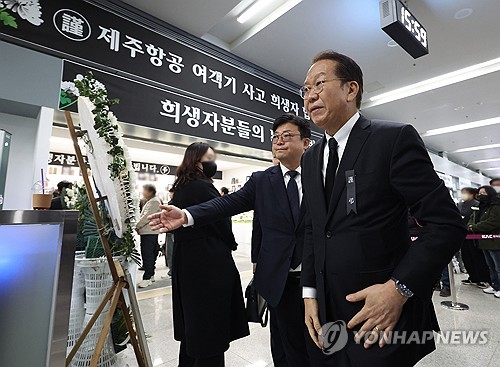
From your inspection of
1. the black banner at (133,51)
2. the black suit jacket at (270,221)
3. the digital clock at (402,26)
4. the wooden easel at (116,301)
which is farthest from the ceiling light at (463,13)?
the wooden easel at (116,301)

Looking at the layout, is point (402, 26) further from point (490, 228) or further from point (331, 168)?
point (490, 228)

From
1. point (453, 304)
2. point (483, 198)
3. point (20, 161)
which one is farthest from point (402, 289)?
point (483, 198)

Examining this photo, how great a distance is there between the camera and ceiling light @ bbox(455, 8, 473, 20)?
3312 mm

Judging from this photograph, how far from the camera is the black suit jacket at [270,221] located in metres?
1.36

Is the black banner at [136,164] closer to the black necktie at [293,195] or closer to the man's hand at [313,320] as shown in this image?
the black necktie at [293,195]

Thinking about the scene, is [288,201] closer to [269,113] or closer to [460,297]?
[269,113]

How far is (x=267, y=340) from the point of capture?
2549 mm

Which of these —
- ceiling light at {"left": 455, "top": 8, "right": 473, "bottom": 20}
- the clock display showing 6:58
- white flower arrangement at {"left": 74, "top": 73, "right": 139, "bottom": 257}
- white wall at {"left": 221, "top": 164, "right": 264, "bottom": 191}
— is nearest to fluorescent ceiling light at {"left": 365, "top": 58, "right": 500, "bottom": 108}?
ceiling light at {"left": 455, "top": 8, "right": 473, "bottom": 20}

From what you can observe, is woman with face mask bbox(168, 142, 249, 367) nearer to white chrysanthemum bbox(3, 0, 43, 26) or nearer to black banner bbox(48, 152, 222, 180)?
white chrysanthemum bbox(3, 0, 43, 26)

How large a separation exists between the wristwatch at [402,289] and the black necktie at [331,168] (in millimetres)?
316

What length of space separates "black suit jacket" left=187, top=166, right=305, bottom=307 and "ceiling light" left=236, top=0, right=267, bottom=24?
2.61 meters

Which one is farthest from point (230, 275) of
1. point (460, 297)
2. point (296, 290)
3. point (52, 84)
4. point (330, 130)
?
point (460, 297)

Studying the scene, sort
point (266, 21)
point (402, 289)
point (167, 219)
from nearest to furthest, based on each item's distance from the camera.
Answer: point (402, 289)
point (167, 219)
point (266, 21)

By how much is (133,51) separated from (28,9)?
0.90 metres
